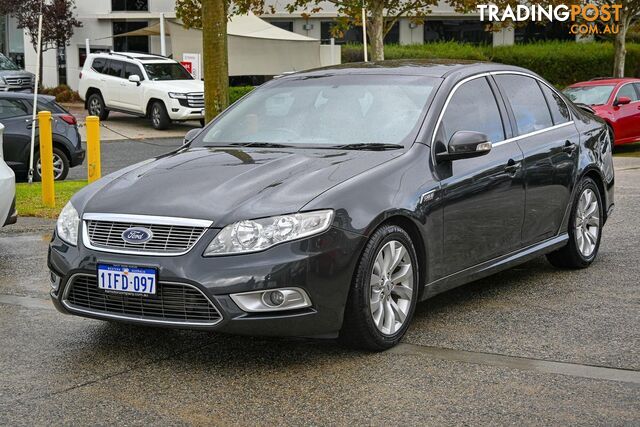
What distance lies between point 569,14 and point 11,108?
23.5 metres

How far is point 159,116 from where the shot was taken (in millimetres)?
28312

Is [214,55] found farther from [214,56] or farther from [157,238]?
[157,238]

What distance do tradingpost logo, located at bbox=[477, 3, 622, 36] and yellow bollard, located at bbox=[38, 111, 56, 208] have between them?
21.4 metres

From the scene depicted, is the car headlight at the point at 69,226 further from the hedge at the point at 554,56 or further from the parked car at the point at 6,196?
the hedge at the point at 554,56

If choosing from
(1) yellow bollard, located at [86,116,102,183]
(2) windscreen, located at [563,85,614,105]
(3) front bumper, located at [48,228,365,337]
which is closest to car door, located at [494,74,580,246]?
(3) front bumper, located at [48,228,365,337]

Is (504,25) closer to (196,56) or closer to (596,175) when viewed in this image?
(196,56)

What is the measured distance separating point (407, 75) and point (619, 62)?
2653 centimetres

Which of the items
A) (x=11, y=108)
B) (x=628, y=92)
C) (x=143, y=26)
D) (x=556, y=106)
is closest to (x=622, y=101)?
(x=628, y=92)

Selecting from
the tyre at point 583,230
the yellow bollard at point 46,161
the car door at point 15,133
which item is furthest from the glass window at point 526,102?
the car door at point 15,133

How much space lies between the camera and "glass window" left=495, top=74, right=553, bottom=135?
24.5 feet

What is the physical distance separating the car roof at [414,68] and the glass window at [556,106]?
2.00ft

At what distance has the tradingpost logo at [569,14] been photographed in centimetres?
3219

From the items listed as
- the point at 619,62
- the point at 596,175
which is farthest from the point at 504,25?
the point at 596,175

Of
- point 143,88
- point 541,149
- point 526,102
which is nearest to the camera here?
point 541,149
